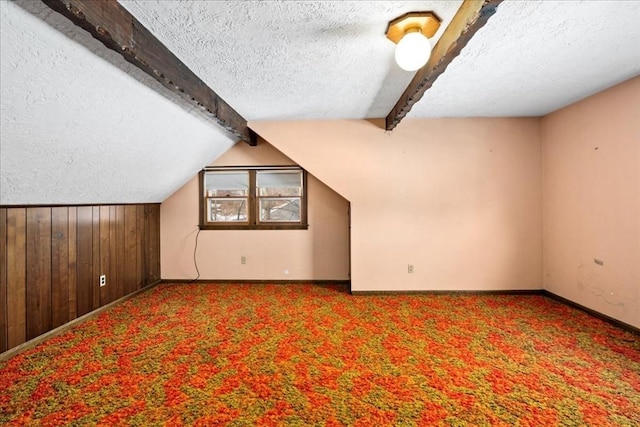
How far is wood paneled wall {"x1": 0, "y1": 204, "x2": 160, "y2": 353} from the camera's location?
2248 mm

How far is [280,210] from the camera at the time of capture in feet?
13.8

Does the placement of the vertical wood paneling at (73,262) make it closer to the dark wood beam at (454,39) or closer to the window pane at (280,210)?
the window pane at (280,210)

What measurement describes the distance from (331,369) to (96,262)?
284 centimetres

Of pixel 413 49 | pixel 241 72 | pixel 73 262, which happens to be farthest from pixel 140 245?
pixel 413 49

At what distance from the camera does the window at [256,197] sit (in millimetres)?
4168

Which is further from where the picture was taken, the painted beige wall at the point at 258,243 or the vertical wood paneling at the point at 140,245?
the painted beige wall at the point at 258,243

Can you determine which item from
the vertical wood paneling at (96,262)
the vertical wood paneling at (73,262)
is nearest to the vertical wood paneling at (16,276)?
the vertical wood paneling at (73,262)

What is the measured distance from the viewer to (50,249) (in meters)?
2.58

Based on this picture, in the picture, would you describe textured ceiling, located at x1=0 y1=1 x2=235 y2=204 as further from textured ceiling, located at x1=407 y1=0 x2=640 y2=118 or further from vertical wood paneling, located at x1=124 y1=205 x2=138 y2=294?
textured ceiling, located at x1=407 y1=0 x2=640 y2=118

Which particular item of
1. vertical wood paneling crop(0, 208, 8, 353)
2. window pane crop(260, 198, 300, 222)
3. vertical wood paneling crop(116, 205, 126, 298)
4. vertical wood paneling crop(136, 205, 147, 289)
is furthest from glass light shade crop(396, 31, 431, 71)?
vertical wood paneling crop(136, 205, 147, 289)

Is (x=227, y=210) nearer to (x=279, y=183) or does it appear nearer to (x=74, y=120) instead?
(x=279, y=183)

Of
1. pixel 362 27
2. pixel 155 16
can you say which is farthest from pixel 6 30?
pixel 362 27

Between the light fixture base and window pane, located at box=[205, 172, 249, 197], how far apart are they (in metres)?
3.00

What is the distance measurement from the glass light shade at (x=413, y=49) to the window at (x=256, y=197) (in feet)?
8.56
